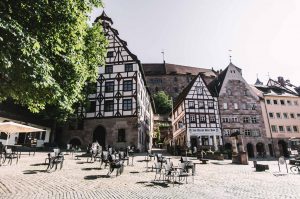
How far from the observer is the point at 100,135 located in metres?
29.1

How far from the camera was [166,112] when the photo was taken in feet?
202

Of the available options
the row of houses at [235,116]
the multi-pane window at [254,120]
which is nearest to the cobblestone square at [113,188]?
the row of houses at [235,116]

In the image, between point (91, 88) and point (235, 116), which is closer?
point (91, 88)

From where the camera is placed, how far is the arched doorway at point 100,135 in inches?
1140

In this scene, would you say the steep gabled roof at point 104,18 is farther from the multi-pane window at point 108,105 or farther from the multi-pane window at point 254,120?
the multi-pane window at point 254,120

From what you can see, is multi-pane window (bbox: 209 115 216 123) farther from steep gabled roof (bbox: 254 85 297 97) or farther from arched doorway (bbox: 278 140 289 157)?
steep gabled roof (bbox: 254 85 297 97)

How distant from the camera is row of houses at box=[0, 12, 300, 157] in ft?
95.1

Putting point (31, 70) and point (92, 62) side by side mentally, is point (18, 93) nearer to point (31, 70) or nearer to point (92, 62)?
point (31, 70)

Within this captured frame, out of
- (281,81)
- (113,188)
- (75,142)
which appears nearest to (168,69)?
(281,81)

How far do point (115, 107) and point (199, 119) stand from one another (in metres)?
13.3

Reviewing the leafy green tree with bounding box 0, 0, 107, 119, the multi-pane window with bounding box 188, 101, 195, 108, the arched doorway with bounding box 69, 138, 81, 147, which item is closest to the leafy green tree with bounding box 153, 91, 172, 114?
the multi-pane window with bounding box 188, 101, 195, 108

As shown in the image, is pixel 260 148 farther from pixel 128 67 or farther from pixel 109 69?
pixel 109 69

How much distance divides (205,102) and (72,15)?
98.4 feet

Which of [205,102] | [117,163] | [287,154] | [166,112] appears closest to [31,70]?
[117,163]
